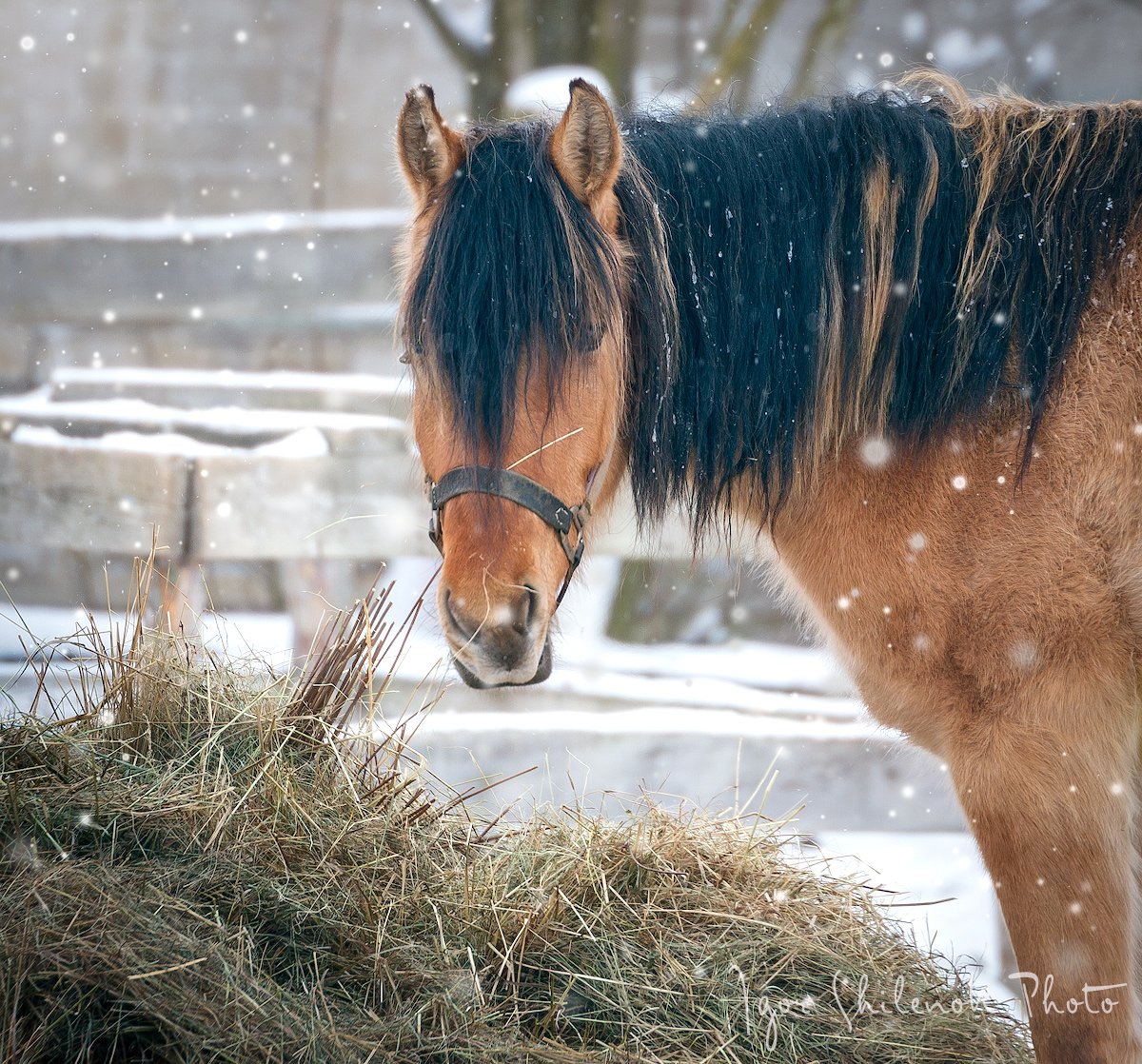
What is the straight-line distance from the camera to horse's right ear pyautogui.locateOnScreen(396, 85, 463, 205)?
150 cm

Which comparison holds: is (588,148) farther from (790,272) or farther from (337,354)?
(337,354)

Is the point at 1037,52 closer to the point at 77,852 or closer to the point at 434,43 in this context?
the point at 434,43

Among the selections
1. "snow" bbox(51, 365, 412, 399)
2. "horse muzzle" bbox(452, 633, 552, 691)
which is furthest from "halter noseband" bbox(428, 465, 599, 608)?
"snow" bbox(51, 365, 412, 399)

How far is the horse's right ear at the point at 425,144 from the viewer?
1501 mm

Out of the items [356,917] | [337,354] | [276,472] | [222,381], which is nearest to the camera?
[356,917]

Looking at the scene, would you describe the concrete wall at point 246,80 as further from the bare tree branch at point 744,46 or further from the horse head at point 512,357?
the horse head at point 512,357

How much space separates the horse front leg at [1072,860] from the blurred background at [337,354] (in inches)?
34.5

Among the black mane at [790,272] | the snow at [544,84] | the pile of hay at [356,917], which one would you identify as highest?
the snow at [544,84]

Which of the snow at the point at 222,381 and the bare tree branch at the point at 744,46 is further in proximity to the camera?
the snow at the point at 222,381

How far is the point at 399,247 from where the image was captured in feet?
5.93

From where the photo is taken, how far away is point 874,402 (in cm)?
162

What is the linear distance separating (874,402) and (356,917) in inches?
52.3

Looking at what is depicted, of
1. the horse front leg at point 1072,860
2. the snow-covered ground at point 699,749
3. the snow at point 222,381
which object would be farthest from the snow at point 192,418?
the horse front leg at point 1072,860

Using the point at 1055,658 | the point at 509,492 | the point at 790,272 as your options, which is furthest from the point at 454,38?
the point at 1055,658
